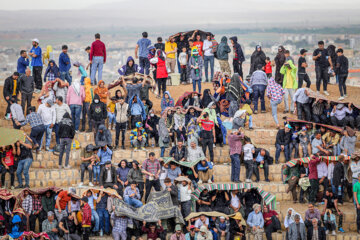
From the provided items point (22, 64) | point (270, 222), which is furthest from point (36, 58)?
point (270, 222)

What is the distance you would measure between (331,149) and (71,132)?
24.6 feet

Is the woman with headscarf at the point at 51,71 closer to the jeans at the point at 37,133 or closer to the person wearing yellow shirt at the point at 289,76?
the jeans at the point at 37,133

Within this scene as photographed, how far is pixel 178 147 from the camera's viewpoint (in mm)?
21406

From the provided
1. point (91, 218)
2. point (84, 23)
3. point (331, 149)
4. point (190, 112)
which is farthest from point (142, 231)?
point (84, 23)

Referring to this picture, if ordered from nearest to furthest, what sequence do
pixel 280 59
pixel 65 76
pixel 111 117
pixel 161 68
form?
1. pixel 111 117
2. pixel 65 76
3. pixel 161 68
4. pixel 280 59

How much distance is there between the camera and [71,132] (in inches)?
840

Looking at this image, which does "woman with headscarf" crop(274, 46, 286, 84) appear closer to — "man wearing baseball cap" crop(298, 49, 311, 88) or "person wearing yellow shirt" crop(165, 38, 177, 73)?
"man wearing baseball cap" crop(298, 49, 311, 88)

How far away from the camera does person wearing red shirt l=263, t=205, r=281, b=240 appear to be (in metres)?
20.1

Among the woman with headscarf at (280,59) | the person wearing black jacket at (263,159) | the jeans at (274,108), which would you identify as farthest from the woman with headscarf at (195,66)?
the person wearing black jacket at (263,159)

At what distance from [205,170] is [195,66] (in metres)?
5.70

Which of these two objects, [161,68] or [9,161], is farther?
[161,68]

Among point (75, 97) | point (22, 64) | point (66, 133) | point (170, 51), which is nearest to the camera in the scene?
point (66, 133)

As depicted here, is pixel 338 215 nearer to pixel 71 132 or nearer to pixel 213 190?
pixel 213 190

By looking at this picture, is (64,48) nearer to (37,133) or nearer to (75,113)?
(75,113)
